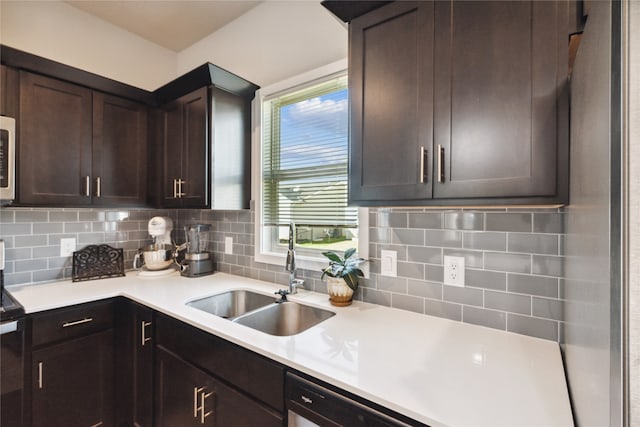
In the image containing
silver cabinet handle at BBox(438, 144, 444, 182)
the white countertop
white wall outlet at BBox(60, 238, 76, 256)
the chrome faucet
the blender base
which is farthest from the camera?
the blender base

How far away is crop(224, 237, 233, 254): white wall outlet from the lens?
230 cm

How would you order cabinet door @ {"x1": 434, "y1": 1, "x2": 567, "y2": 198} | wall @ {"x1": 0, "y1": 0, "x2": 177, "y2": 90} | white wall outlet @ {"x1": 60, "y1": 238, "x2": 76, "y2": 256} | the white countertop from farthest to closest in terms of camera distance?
white wall outlet @ {"x1": 60, "y1": 238, "x2": 76, "y2": 256} < wall @ {"x1": 0, "y1": 0, "x2": 177, "y2": 90} < cabinet door @ {"x1": 434, "y1": 1, "x2": 567, "y2": 198} < the white countertop

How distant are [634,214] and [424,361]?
765 mm

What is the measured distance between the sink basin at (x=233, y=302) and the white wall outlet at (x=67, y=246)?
1181mm

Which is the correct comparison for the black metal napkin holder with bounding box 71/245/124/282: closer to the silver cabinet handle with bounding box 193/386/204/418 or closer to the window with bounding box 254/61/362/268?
the window with bounding box 254/61/362/268

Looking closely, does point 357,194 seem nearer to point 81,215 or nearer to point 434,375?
point 434,375

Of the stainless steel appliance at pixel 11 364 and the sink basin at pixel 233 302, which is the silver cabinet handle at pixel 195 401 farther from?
the stainless steel appliance at pixel 11 364

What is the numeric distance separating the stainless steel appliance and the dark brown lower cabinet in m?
0.61

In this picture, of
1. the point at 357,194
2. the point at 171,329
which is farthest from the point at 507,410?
the point at 171,329

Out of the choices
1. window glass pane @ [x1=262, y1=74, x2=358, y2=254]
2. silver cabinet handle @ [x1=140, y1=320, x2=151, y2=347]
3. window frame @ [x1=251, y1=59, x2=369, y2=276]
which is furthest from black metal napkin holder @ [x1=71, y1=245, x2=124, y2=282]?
window glass pane @ [x1=262, y1=74, x2=358, y2=254]

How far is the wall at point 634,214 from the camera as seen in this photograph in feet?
1.27

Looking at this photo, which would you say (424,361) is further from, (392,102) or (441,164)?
(392,102)

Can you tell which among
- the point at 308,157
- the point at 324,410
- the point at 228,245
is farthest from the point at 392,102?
the point at 228,245

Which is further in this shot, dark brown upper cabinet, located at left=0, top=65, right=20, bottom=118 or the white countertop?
dark brown upper cabinet, located at left=0, top=65, right=20, bottom=118
